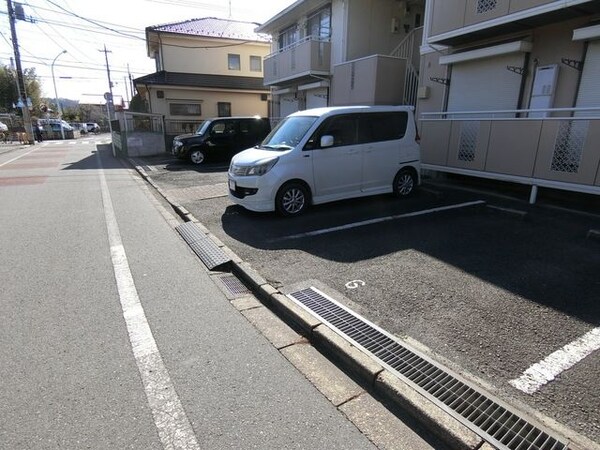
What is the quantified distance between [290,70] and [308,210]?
10650mm

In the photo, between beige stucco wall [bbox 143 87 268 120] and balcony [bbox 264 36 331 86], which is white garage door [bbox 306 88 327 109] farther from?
beige stucco wall [bbox 143 87 268 120]

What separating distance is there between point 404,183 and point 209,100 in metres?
19.9

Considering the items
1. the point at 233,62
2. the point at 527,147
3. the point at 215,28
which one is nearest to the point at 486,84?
the point at 527,147

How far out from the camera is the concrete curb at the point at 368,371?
2.13 metres

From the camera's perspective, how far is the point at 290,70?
51.1ft

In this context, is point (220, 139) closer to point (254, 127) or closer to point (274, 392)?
point (254, 127)

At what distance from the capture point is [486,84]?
855 centimetres

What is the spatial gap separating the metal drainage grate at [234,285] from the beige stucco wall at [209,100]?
21106mm

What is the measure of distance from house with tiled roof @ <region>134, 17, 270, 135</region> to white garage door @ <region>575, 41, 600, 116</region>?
19.7 metres

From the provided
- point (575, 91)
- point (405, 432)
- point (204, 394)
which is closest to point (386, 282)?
point (405, 432)

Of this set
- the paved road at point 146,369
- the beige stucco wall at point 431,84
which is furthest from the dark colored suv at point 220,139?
the paved road at point 146,369

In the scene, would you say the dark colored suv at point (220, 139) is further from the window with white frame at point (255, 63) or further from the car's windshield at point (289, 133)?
the window with white frame at point (255, 63)

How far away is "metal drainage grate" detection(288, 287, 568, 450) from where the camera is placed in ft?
6.84

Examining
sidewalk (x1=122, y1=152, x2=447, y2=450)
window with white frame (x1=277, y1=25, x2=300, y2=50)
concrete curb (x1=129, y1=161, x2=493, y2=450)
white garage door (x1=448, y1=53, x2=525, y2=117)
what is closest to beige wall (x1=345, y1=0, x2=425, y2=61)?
window with white frame (x1=277, y1=25, x2=300, y2=50)
